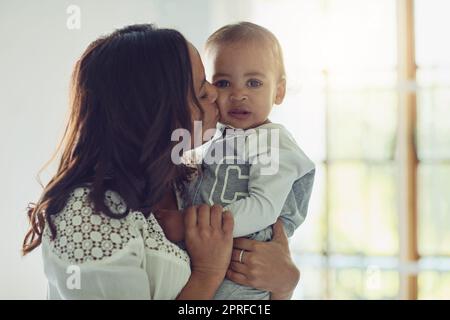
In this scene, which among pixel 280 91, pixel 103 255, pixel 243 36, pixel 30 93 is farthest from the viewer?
pixel 30 93

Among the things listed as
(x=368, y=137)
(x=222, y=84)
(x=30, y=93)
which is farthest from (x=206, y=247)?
(x=368, y=137)

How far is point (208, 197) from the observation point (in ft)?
4.22

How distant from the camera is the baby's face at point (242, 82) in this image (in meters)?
1.37

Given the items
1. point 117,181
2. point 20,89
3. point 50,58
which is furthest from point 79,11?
point 117,181

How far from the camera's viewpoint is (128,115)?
115cm

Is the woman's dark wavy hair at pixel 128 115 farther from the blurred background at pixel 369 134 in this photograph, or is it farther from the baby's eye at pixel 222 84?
the blurred background at pixel 369 134

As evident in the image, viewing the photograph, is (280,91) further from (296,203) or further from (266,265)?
(266,265)

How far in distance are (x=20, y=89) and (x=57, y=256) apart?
1403 mm

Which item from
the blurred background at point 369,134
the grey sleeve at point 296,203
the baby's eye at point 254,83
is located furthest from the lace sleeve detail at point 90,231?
the blurred background at point 369,134

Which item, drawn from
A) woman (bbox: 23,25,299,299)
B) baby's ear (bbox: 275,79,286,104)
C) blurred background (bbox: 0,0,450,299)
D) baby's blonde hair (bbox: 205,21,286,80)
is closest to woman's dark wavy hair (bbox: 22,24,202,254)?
woman (bbox: 23,25,299,299)

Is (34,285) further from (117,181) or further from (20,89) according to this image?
(117,181)

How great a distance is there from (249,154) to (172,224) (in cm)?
21

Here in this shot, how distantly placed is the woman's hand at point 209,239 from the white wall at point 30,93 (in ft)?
4.27

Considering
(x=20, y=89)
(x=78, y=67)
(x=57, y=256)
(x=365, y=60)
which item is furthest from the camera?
(x=365, y=60)
